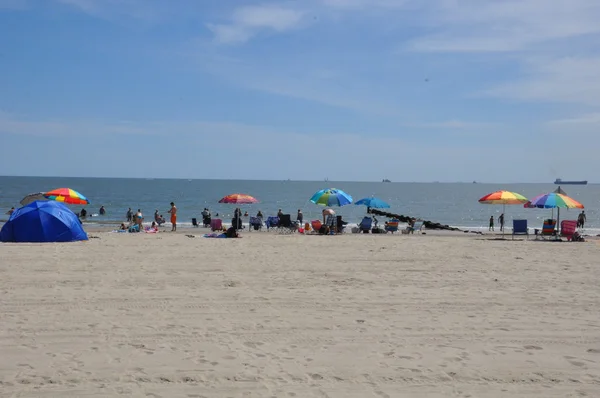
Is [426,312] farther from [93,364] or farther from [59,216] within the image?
[59,216]

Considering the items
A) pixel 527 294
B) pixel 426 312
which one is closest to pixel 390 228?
pixel 527 294

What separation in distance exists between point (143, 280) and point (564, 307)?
22.7ft

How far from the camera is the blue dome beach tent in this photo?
15.9m

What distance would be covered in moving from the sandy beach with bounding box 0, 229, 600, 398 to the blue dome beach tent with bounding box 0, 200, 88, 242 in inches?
128

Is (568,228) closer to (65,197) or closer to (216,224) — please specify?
(216,224)

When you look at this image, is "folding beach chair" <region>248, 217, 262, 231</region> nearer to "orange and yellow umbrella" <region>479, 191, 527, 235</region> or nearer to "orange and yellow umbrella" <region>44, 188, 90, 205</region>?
"orange and yellow umbrella" <region>44, 188, 90, 205</region>

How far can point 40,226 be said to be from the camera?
1591 centimetres

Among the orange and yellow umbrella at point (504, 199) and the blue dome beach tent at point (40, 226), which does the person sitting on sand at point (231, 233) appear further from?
the orange and yellow umbrella at point (504, 199)

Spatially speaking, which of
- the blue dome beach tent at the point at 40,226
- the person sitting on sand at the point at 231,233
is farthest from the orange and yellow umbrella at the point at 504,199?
the blue dome beach tent at the point at 40,226

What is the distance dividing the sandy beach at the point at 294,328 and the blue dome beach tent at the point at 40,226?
3.26 metres

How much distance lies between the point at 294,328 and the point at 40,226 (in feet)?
38.3

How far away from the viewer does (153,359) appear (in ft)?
18.4

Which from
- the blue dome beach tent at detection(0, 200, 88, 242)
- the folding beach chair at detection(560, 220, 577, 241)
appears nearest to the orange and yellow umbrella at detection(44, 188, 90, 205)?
the blue dome beach tent at detection(0, 200, 88, 242)

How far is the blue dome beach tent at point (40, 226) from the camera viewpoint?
15906 millimetres
